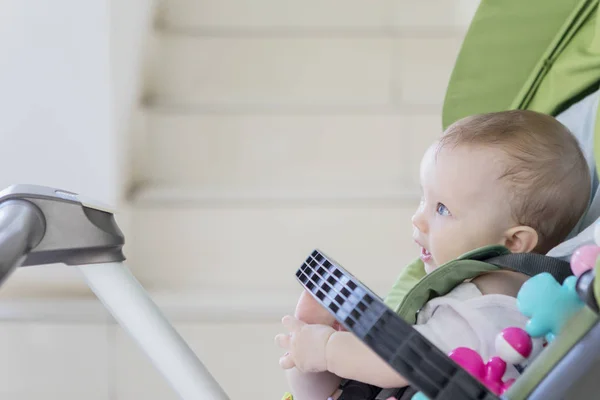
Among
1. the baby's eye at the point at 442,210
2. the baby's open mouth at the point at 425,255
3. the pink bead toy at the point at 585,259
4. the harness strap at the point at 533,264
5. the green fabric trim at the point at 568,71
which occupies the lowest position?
the baby's open mouth at the point at 425,255

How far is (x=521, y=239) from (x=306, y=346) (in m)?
0.25

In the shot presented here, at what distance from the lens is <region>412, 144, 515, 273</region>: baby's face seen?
28.6 inches

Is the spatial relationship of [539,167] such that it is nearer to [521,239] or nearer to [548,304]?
[521,239]

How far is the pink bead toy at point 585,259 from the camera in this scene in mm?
489

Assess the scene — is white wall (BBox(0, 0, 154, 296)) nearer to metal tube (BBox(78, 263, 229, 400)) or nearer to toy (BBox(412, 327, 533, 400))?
metal tube (BBox(78, 263, 229, 400))

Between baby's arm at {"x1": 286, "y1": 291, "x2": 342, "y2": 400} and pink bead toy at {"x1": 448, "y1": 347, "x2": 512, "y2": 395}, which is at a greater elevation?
pink bead toy at {"x1": 448, "y1": 347, "x2": 512, "y2": 395}

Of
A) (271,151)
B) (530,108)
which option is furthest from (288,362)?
(271,151)

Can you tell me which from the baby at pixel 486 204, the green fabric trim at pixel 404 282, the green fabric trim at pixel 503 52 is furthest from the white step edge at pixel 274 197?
the baby at pixel 486 204

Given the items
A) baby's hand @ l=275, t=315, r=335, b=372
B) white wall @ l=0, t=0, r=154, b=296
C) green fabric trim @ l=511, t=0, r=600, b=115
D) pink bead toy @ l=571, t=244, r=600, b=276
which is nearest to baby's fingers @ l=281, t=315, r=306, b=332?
baby's hand @ l=275, t=315, r=335, b=372

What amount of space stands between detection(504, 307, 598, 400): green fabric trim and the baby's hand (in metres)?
0.20

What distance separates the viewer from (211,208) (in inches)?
64.9

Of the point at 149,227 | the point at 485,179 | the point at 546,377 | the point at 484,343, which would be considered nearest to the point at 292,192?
the point at 149,227

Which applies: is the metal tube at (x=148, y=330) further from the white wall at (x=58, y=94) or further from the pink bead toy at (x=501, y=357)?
the white wall at (x=58, y=94)

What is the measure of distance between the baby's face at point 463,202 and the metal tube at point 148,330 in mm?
275
